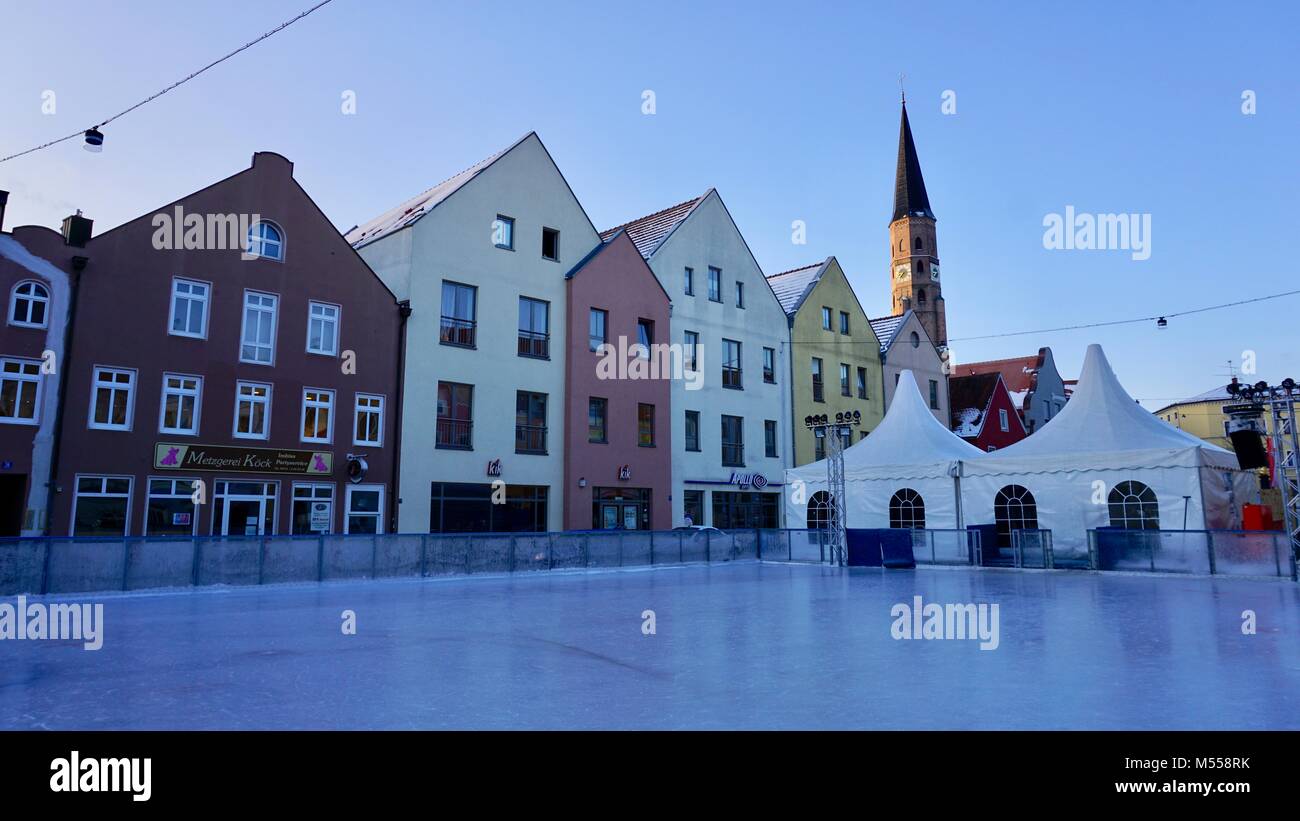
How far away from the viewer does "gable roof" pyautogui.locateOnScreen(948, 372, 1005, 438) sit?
47.7 m

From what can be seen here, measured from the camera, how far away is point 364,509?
24.1 m

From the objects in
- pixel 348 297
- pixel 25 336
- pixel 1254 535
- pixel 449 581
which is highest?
pixel 348 297

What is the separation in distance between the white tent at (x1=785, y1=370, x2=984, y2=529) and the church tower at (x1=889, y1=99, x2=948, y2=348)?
45.6 meters

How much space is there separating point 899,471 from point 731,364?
37.0 ft

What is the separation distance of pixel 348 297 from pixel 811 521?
16.9 metres

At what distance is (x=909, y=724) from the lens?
554 cm

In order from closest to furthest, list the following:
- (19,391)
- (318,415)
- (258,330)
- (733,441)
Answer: (19,391), (258,330), (318,415), (733,441)

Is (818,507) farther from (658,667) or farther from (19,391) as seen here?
(19,391)

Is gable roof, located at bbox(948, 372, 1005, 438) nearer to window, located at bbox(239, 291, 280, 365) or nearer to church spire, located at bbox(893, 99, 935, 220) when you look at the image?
church spire, located at bbox(893, 99, 935, 220)

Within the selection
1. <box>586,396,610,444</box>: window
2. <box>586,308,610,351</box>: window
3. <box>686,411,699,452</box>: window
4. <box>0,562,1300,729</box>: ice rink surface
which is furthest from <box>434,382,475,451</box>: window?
<box>0,562,1300,729</box>: ice rink surface

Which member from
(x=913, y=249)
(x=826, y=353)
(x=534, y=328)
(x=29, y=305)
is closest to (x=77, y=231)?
(x=29, y=305)

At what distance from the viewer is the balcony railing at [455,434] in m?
25.9
